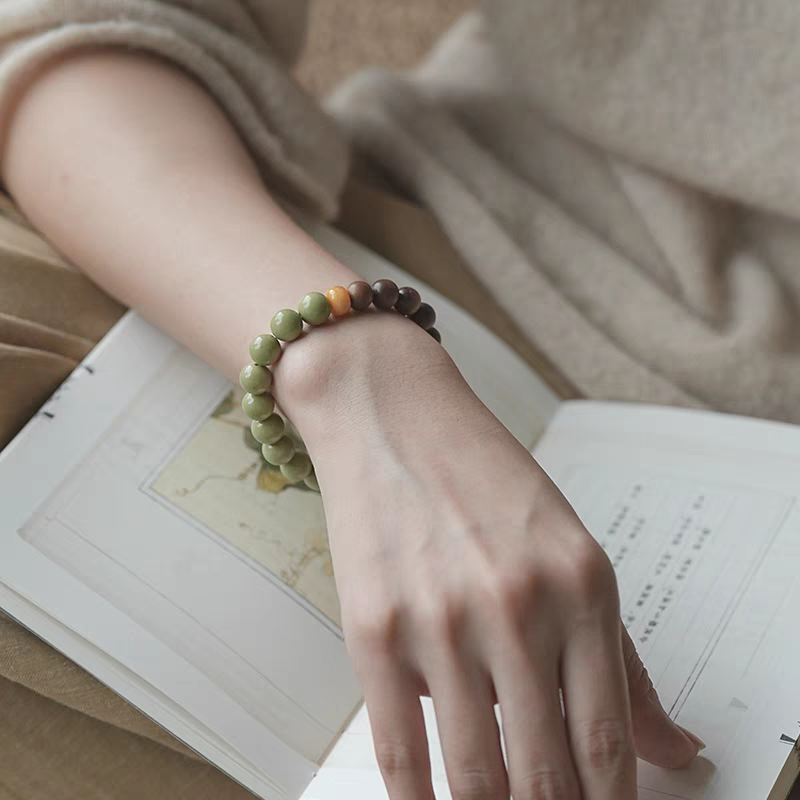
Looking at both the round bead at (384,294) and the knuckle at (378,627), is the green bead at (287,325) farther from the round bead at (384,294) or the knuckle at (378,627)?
the knuckle at (378,627)

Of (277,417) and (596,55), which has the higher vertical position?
(596,55)

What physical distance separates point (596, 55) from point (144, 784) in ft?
1.91

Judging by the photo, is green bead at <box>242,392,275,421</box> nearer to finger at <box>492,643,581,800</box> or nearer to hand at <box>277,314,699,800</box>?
hand at <box>277,314,699,800</box>

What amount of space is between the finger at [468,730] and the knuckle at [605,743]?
0.12 ft

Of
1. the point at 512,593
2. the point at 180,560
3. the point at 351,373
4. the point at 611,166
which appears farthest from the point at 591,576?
the point at 611,166

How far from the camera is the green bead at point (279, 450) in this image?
1.61 ft

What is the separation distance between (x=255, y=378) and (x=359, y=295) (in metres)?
0.07

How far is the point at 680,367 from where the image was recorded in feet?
2.20

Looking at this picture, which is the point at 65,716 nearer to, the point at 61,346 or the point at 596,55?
the point at 61,346

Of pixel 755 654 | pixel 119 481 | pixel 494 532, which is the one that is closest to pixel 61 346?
pixel 119 481

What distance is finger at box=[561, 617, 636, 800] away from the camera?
1.21ft

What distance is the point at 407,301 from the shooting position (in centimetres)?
49

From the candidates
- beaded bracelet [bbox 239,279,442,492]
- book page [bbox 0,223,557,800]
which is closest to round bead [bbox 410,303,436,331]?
beaded bracelet [bbox 239,279,442,492]

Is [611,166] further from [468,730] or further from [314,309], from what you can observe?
[468,730]
